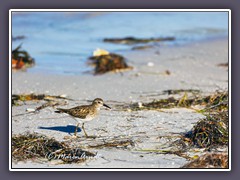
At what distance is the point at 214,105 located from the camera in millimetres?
7719

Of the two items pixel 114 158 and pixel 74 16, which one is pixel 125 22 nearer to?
pixel 74 16

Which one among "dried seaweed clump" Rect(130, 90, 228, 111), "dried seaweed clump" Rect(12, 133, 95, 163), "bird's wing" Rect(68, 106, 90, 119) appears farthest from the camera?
"dried seaweed clump" Rect(130, 90, 228, 111)

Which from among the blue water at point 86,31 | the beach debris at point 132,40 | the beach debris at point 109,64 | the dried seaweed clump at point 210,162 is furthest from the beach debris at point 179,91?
the beach debris at point 132,40

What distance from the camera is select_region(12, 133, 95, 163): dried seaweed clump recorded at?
5938mm

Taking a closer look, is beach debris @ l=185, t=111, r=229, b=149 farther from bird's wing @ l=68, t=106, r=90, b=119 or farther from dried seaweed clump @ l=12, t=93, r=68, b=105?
dried seaweed clump @ l=12, t=93, r=68, b=105

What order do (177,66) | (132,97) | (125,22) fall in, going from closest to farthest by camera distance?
(132,97) < (177,66) < (125,22)

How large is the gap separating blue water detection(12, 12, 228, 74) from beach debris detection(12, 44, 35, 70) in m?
0.15

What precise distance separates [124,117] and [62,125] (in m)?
0.77

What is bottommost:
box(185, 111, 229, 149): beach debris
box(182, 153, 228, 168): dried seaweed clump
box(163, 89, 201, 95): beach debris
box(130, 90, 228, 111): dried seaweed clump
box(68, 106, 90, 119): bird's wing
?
box(182, 153, 228, 168): dried seaweed clump

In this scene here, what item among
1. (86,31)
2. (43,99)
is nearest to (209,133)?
(43,99)

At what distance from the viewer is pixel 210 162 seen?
5695mm

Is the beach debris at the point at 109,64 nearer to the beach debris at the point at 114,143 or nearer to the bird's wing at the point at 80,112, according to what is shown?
the bird's wing at the point at 80,112

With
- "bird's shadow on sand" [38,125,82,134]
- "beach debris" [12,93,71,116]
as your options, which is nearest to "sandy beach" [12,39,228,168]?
"bird's shadow on sand" [38,125,82,134]

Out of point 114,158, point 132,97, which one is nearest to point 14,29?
point 132,97
